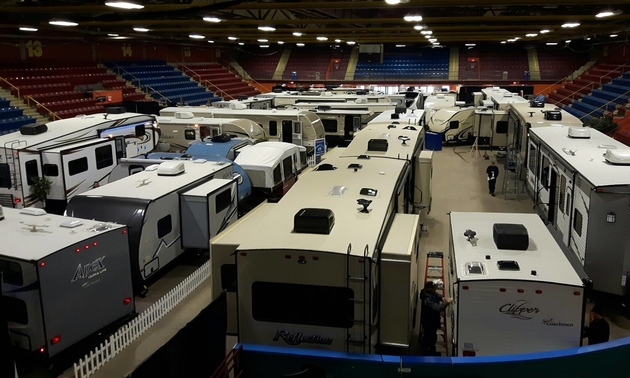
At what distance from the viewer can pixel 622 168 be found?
10656mm

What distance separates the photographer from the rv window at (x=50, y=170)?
14586mm

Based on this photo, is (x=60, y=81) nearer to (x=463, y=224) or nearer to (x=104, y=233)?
(x=104, y=233)

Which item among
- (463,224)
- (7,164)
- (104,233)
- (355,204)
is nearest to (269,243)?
(355,204)

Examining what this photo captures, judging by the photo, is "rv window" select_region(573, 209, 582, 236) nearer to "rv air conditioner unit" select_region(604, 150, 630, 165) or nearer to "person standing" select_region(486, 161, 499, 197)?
"rv air conditioner unit" select_region(604, 150, 630, 165)

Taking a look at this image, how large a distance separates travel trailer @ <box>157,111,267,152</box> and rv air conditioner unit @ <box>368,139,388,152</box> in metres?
7.24

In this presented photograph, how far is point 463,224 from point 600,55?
45726 millimetres

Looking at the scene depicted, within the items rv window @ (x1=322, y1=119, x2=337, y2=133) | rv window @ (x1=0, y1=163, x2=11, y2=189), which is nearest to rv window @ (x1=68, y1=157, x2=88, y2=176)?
rv window @ (x1=0, y1=163, x2=11, y2=189)

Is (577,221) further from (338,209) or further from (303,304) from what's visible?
(303,304)

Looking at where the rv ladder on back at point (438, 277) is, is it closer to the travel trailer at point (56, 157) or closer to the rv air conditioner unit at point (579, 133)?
the rv air conditioner unit at point (579, 133)

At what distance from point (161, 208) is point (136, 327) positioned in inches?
101

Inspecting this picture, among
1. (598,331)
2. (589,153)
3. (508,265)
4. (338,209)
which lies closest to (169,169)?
(338,209)

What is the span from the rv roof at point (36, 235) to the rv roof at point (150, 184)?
5.62ft

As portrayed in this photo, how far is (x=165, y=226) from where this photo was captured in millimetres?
11258

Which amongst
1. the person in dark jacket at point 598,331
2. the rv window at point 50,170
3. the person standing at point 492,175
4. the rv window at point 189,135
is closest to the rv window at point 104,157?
the rv window at point 50,170
